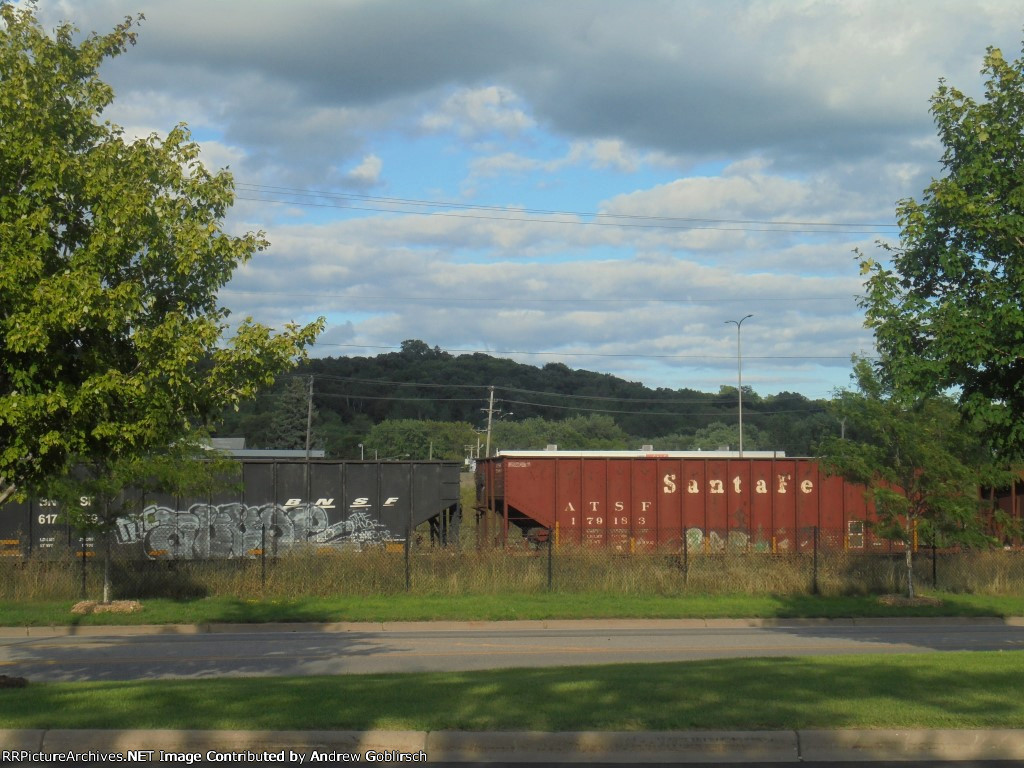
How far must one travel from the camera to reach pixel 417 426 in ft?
285

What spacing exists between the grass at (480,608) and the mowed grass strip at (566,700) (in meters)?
9.16

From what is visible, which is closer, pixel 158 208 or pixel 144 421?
pixel 144 421

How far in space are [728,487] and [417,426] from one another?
59.3 metres

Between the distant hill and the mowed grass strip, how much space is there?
8207 cm

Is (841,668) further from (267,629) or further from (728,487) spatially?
(728,487)

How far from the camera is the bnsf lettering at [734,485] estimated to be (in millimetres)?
29047

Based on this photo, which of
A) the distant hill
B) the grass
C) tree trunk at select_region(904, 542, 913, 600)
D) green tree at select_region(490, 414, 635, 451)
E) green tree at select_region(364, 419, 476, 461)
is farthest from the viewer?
the distant hill

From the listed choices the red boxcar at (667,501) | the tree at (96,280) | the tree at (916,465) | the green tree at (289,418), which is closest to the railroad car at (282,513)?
the red boxcar at (667,501)

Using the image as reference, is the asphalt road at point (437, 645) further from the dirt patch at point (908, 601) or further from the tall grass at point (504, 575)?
the tall grass at point (504, 575)

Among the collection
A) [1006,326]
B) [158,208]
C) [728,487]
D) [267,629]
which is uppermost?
[158,208]

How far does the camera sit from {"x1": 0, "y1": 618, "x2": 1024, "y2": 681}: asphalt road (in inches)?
546

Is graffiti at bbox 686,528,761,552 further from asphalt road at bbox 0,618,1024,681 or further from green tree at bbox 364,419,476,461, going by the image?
green tree at bbox 364,419,476,461

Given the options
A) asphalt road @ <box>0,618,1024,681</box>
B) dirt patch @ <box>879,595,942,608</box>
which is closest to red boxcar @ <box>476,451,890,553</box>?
dirt patch @ <box>879,595,942,608</box>

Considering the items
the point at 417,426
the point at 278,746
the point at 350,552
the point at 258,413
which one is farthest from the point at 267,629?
the point at 258,413
